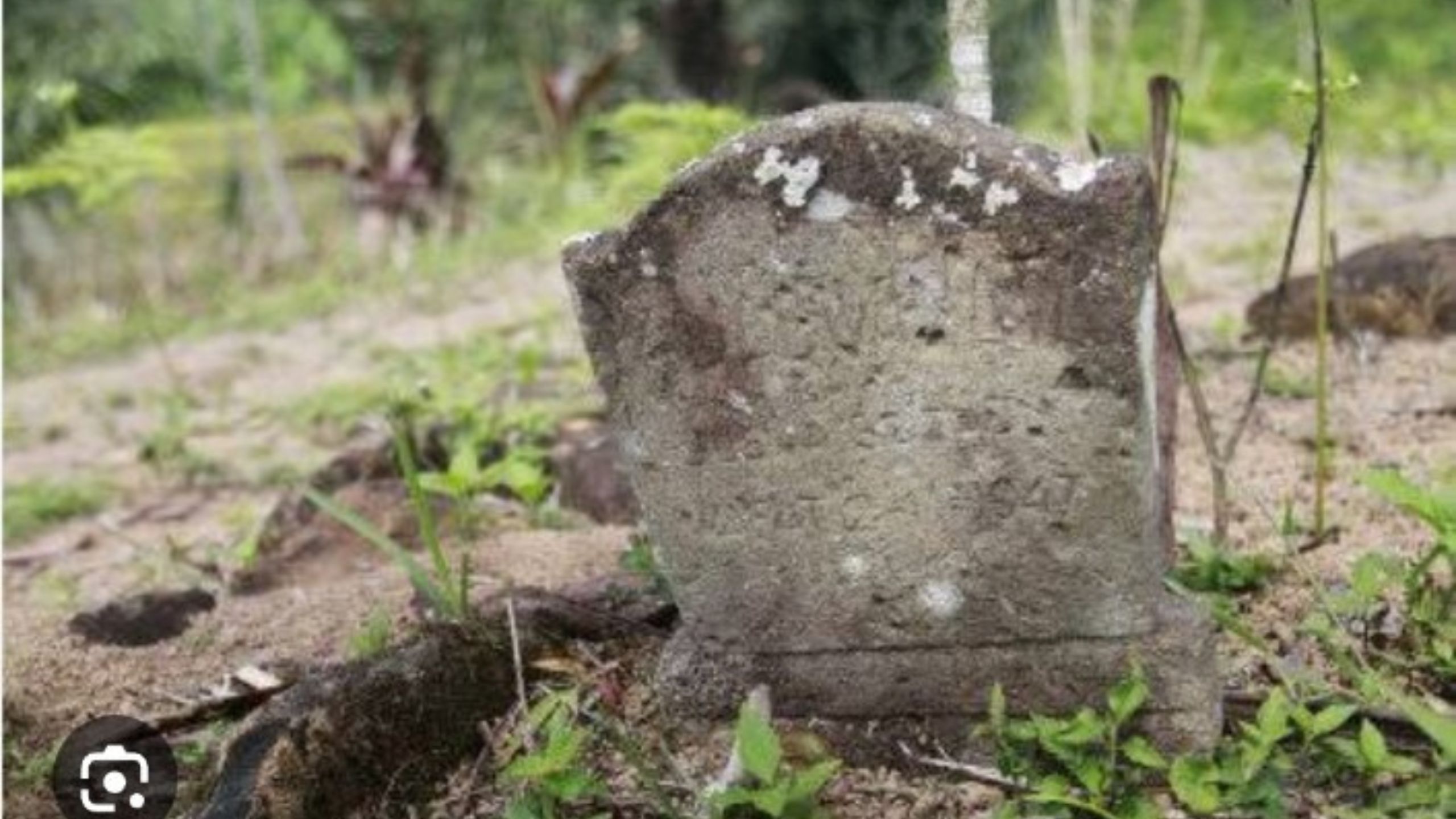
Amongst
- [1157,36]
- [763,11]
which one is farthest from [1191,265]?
[1157,36]

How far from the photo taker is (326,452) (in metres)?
5.02

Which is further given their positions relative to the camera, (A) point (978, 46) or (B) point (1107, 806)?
(A) point (978, 46)

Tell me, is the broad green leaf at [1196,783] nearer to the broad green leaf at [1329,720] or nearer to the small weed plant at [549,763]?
the broad green leaf at [1329,720]

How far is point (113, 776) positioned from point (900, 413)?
4.39ft

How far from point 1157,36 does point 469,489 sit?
8914 millimetres

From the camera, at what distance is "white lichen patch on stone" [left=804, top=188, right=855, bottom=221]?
215cm

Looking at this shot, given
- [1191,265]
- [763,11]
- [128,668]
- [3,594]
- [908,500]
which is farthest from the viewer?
[763,11]

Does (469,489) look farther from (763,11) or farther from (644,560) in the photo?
(763,11)

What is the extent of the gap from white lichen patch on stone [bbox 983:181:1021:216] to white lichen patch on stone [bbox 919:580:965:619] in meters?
0.52

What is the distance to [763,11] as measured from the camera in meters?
8.76

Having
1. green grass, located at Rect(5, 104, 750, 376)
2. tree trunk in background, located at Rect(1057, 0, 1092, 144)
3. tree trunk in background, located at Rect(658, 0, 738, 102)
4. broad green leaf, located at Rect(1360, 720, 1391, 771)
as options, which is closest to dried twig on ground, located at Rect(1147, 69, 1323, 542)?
tree trunk in background, located at Rect(1057, 0, 1092, 144)

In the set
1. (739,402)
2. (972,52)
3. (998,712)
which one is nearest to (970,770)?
(998,712)

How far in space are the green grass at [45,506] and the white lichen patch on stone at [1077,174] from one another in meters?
3.35

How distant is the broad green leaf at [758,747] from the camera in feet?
6.82
